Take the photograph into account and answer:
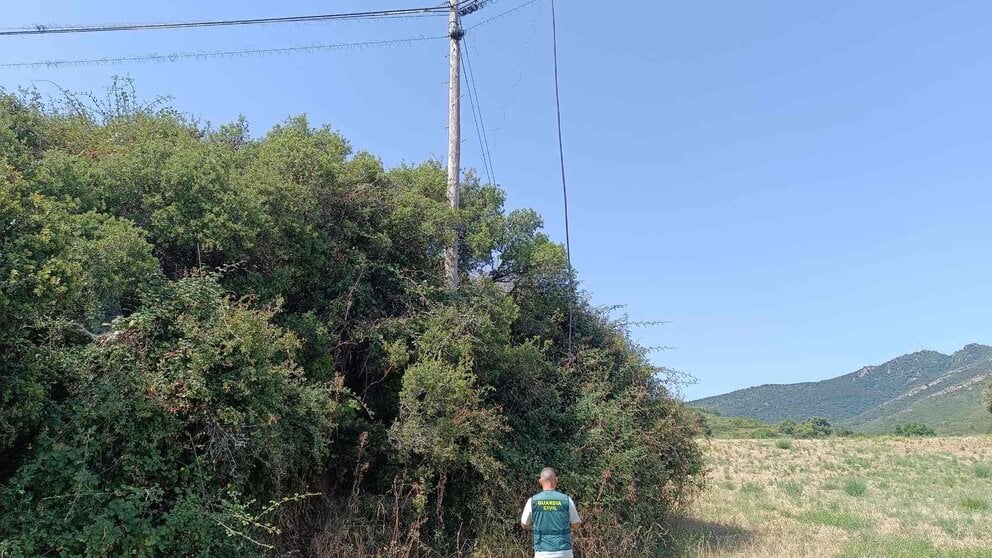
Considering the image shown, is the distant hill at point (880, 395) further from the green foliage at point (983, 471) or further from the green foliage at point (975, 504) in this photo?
the green foliage at point (975, 504)

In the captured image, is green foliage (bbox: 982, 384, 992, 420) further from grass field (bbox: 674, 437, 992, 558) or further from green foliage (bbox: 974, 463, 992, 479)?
green foliage (bbox: 974, 463, 992, 479)

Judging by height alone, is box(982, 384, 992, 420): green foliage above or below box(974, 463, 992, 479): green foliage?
above

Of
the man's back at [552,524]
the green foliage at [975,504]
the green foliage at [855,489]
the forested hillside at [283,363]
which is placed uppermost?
the forested hillside at [283,363]

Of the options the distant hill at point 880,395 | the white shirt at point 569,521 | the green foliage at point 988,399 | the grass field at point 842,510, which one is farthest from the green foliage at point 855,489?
the distant hill at point 880,395

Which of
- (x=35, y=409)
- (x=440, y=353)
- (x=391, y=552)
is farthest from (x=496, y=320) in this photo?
(x=35, y=409)

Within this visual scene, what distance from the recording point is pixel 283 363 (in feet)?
25.0

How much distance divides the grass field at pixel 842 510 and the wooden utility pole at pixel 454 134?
645cm

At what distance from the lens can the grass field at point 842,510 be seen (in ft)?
38.9

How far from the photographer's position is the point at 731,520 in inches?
600

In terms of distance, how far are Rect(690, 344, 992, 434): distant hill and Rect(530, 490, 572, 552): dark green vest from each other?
130568 mm

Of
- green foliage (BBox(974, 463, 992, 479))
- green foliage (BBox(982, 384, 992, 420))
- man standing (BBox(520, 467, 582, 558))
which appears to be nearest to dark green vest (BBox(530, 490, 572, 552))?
man standing (BBox(520, 467, 582, 558))

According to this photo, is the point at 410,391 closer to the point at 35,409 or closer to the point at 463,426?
the point at 463,426

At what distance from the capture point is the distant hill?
424ft

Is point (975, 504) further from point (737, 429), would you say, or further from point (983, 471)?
point (737, 429)
